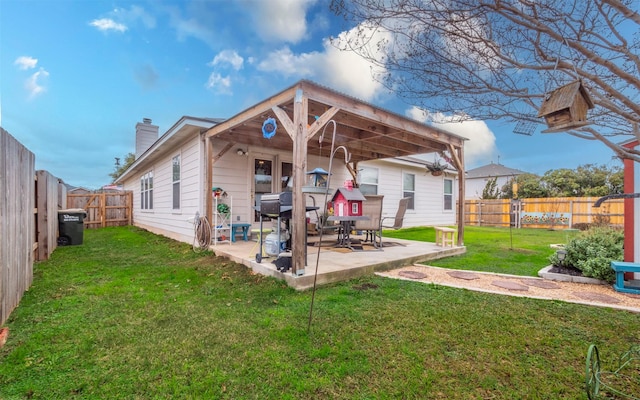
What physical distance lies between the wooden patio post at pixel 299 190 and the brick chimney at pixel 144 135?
11.3 m

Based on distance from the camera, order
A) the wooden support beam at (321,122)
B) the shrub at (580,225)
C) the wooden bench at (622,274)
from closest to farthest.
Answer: the wooden bench at (622,274) < the wooden support beam at (321,122) < the shrub at (580,225)

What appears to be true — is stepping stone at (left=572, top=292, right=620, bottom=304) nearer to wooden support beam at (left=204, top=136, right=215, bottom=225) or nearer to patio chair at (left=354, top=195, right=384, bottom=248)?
patio chair at (left=354, top=195, right=384, bottom=248)

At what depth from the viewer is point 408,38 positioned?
101 inches

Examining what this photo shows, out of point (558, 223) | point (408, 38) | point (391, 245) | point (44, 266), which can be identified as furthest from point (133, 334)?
point (558, 223)

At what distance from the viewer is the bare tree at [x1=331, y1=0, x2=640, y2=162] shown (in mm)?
1955

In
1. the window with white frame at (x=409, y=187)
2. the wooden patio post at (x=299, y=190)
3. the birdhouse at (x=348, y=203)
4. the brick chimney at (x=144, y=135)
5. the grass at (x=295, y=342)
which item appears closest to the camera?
the grass at (x=295, y=342)

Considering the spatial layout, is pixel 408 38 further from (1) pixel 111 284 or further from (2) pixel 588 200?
(2) pixel 588 200

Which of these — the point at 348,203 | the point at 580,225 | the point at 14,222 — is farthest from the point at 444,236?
the point at 580,225

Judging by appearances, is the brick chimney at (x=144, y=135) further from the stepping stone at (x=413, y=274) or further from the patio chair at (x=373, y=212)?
the stepping stone at (x=413, y=274)

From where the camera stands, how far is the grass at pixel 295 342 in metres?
1.67

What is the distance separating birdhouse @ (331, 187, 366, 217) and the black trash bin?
260 inches

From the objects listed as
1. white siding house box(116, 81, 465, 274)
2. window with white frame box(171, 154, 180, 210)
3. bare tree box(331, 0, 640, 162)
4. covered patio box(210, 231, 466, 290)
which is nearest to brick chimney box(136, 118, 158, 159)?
white siding house box(116, 81, 465, 274)

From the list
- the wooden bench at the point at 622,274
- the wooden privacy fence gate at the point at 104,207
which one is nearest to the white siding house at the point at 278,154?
the wooden bench at the point at 622,274

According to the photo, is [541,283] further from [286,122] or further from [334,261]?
[286,122]
